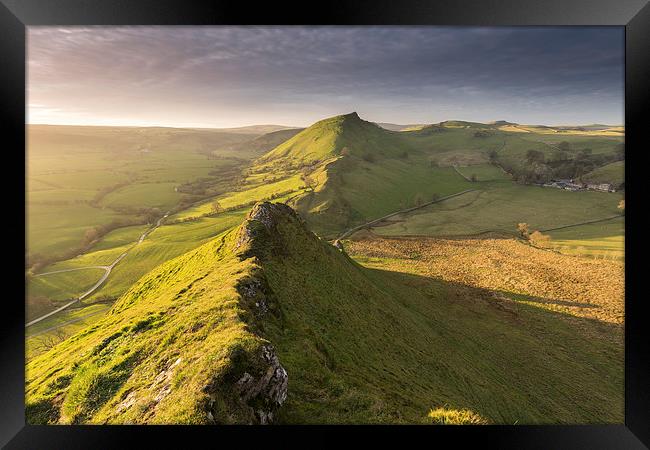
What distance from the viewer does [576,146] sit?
11531cm

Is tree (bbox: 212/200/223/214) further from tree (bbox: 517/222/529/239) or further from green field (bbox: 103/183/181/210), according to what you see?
tree (bbox: 517/222/529/239)

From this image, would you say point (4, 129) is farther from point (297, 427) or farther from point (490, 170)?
point (490, 170)

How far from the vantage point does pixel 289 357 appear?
702cm

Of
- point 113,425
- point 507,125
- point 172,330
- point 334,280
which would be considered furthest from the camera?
point 507,125

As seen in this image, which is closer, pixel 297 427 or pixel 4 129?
pixel 297 427

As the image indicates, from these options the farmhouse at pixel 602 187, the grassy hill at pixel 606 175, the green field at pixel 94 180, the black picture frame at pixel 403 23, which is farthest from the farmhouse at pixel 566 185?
the green field at pixel 94 180

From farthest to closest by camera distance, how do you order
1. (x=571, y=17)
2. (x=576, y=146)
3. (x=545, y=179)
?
1. (x=576, y=146)
2. (x=545, y=179)
3. (x=571, y=17)

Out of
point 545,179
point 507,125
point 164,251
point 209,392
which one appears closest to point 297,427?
point 209,392

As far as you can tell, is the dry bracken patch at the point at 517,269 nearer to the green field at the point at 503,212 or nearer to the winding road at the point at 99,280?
the green field at the point at 503,212

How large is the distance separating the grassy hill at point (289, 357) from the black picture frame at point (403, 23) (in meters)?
0.60

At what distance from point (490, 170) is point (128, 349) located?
4734 inches

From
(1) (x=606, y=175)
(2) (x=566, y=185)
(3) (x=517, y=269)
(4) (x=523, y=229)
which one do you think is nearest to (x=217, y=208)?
(3) (x=517, y=269)

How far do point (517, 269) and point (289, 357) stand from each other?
119 feet

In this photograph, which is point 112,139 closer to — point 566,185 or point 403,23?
point 403,23
